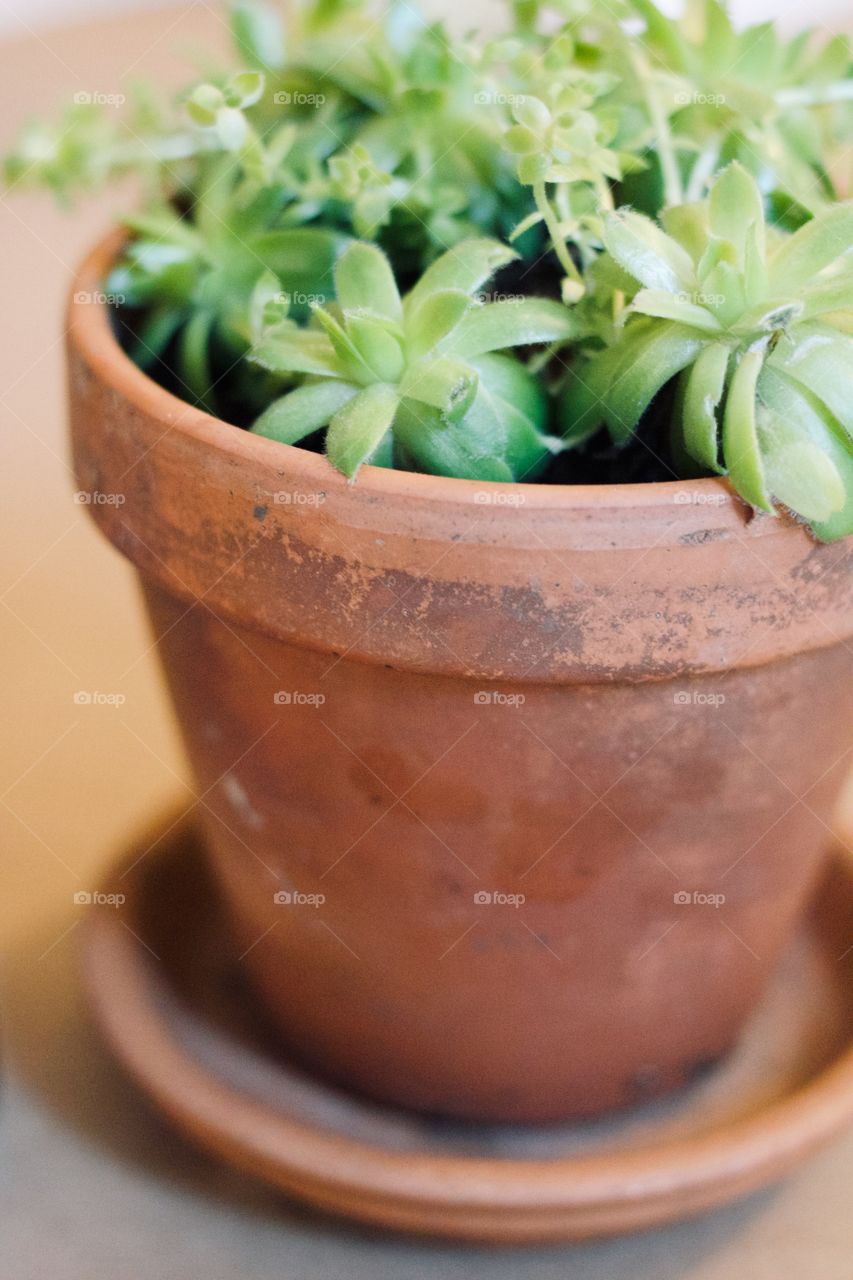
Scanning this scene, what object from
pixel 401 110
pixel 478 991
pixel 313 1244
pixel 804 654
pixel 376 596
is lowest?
pixel 313 1244

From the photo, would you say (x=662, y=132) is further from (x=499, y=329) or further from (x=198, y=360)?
(x=198, y=360)

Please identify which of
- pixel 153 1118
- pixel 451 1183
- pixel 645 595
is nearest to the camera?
pixel 645 595

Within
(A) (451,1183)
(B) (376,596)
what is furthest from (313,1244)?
(B) (376,596)

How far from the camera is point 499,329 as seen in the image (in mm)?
566

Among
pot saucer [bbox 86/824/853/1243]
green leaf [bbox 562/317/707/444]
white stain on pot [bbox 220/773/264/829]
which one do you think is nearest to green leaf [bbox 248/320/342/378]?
green leaf [bbox 562/317/707/444]

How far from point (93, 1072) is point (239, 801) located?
11.4 inches

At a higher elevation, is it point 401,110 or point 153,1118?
point 401,110

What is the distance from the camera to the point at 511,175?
0.69 m

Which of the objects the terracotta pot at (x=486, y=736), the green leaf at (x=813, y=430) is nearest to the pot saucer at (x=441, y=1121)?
the terracotta pot at (x=486, y=736)

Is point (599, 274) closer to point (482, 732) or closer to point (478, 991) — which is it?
point (482, 732)

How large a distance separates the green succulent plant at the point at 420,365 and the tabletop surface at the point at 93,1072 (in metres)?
0.25

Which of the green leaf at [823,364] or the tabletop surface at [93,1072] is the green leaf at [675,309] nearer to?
the green leaf at [823,364]

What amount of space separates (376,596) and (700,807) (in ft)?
0.66

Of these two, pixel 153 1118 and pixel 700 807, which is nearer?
pixel 700 807
